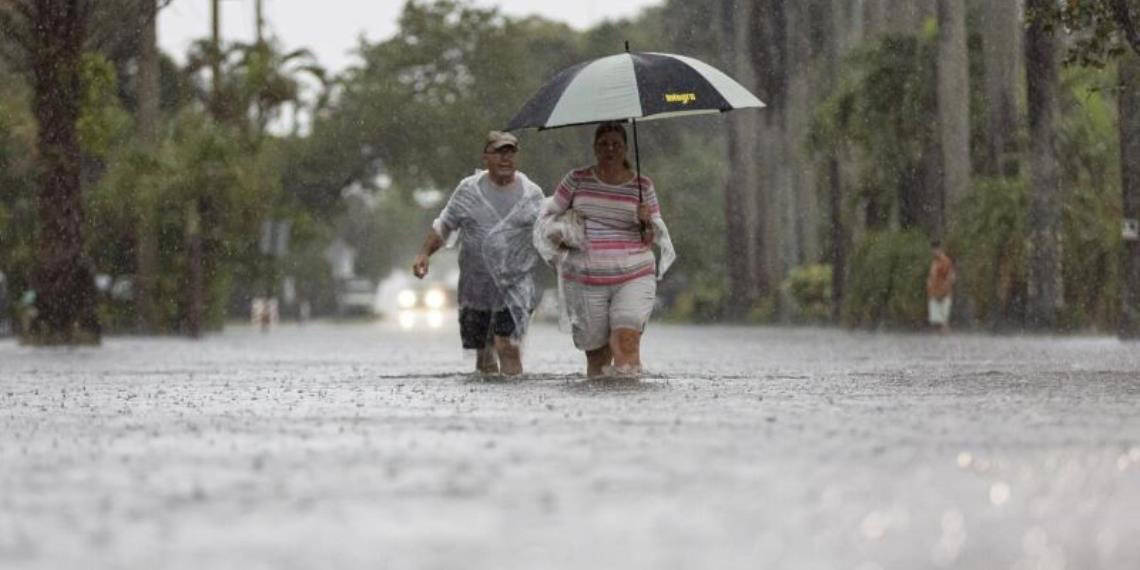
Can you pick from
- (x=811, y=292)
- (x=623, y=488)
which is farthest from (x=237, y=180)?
(x=623, y=488)

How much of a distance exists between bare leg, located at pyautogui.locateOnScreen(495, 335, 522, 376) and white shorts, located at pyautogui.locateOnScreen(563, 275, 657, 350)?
1152 mm

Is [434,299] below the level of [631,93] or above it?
above

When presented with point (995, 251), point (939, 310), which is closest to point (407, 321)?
point (939, 310)

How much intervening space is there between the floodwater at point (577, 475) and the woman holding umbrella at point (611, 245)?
430 millimetres

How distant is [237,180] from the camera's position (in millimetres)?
45156

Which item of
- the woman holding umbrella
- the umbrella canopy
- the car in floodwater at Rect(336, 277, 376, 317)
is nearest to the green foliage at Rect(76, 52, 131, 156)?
the umbrella canopy

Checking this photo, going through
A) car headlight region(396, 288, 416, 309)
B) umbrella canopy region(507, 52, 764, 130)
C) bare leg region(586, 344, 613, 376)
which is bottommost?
bare leg region(586, 344, 613, 376)

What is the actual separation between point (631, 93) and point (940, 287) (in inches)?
898

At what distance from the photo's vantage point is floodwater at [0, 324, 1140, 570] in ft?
22.3

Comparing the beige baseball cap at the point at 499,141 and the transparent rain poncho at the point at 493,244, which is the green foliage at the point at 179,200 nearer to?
the transparent rain poncho at the point at 493,244

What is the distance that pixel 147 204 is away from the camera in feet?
145

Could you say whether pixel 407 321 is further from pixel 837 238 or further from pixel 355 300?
pixel 837 238

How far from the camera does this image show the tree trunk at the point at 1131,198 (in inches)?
1235

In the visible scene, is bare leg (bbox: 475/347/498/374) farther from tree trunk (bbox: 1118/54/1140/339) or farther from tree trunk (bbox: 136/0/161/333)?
tree trunk (bbox: 136/0/161/333)
